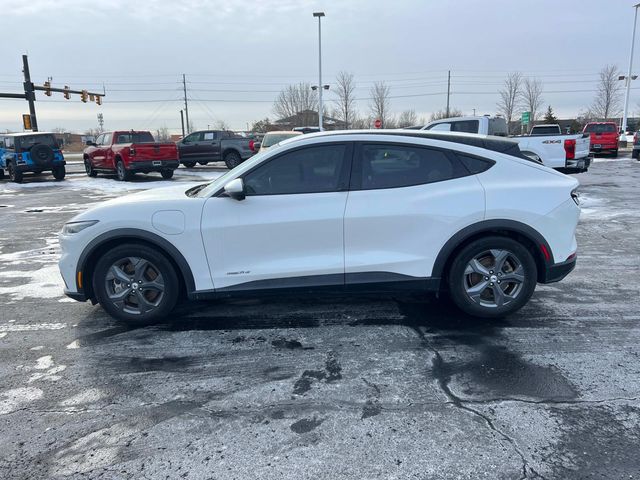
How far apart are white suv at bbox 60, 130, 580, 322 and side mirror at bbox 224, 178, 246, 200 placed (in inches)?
0.5

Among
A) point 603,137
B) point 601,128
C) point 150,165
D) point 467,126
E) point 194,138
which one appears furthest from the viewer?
point 601,128

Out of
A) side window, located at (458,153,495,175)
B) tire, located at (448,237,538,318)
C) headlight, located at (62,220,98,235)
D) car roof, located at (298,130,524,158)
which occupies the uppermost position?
car roof, located at (298,130,524,158)

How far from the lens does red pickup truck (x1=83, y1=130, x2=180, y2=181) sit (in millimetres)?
17766

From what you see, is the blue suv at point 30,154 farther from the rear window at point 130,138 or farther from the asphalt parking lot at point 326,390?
the asphalt parking lot at point 326,390

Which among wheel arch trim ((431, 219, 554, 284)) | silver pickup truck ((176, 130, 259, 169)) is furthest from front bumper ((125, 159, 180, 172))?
wheel arch trim ((431, 219, 554, 284))

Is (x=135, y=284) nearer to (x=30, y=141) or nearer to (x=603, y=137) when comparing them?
(x=30, y=141)

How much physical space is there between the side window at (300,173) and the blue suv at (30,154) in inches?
697


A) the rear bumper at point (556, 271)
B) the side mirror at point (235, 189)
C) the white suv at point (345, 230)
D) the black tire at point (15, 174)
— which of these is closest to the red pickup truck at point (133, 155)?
the black tire at point (15, 174)

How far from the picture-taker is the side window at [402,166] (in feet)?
14.0

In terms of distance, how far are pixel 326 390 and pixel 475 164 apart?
2416 mm

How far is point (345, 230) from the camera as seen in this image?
4184 millimetres

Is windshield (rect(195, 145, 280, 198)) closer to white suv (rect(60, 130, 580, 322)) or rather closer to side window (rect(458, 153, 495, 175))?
white suv (rect(60, 130, 580, 322))

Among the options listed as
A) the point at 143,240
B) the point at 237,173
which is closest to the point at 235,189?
the point at 237,173

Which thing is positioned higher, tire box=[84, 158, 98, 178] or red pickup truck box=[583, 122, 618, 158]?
red pickup truck box=[583, 122, 618, 158]
